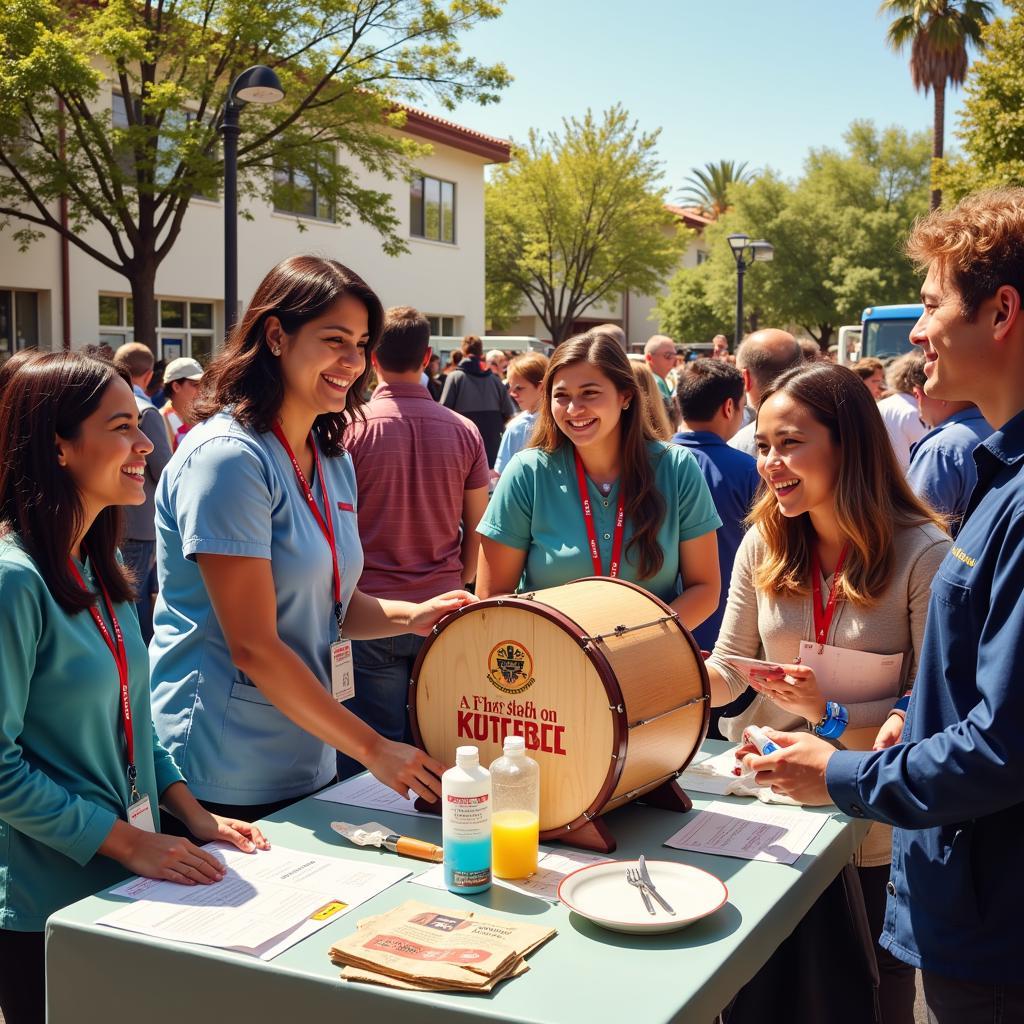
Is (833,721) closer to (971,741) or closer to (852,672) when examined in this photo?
(852,672)

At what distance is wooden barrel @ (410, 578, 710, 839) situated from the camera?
223 cm

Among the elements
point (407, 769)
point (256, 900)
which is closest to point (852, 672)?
point (407, 769)

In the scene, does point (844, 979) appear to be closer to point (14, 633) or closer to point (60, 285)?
point (14, 633)

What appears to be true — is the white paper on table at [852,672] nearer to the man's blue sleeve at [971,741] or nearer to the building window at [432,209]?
the man's blue sleeve at [971,741]

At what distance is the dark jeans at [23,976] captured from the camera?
7.17 feet

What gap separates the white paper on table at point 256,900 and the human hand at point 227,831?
0.02 meters

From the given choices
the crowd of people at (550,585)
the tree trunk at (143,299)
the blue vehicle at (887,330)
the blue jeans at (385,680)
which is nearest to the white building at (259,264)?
the tree trunk at (143,299)

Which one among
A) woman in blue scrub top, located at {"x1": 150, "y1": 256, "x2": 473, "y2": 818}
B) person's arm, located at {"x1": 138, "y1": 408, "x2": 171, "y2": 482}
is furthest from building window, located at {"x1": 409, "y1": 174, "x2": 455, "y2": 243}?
woman in blue scrub top, located at {"x1": 150, "y1": 256, "x2": 473, "y2": 818}

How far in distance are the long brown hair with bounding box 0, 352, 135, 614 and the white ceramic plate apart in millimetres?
1114

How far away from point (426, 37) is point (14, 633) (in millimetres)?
15715

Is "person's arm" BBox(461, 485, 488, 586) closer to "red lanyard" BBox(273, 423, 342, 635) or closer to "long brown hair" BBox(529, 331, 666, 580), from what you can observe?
"long brown hair" BBox(529, 331, 666, 580)

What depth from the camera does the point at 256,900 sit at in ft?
6.73

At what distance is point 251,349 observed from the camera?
2.62 metres

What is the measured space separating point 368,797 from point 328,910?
0.64 meters
